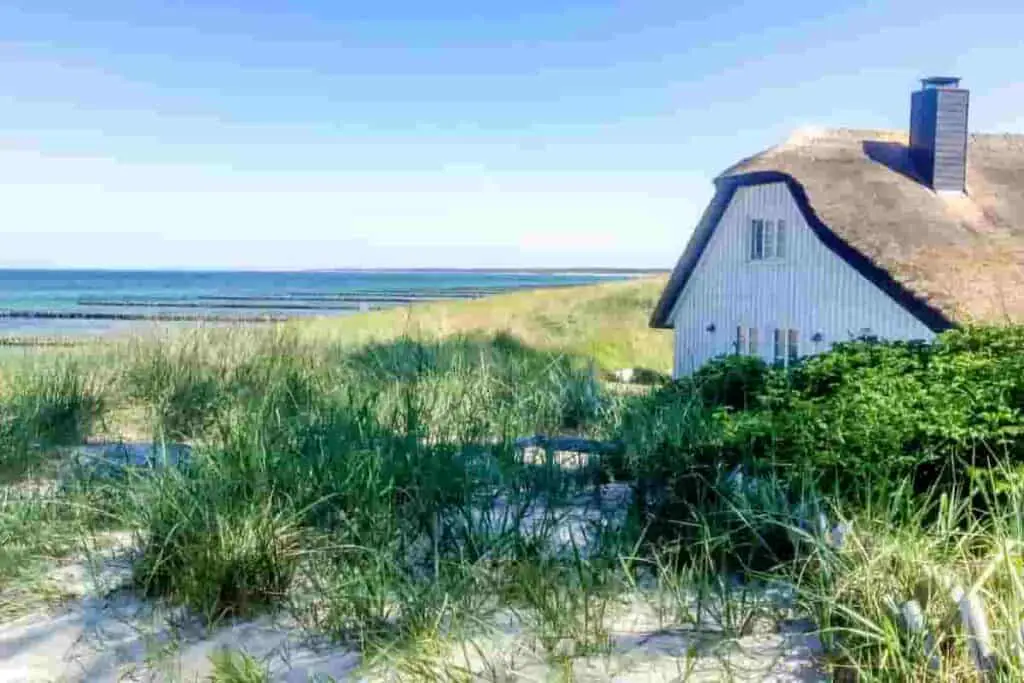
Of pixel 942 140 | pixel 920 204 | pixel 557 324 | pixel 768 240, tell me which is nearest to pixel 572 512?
pixel 920 204

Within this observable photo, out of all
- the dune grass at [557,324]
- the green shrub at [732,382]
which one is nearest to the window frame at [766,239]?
the dune grass at [557,324]

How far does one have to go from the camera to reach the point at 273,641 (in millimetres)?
3189

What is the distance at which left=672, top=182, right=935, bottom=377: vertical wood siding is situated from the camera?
15.3 meters

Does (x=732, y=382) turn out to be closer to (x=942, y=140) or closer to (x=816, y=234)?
(x=816, y=234)

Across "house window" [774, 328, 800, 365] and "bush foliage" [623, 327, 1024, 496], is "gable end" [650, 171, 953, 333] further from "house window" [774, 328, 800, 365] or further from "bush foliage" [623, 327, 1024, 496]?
"bush foliage" [623, 327, 1024, 496]

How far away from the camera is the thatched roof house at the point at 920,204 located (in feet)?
45.0

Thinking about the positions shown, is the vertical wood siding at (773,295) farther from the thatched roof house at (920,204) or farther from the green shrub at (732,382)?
the green shrub at (732,382)

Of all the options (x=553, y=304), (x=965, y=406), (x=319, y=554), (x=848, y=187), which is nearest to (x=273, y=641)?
(x=319, y=554)

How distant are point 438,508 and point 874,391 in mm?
2622

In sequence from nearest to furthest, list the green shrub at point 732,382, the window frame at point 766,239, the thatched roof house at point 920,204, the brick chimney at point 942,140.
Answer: the green shrub at point 732,382, the thatched roof house at point 920,204, the brick chimney at point 942,140, the window frame at point 766,239

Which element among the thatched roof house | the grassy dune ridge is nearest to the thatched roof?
the thatched roof house

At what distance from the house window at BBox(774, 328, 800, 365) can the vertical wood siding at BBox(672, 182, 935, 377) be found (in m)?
0.12

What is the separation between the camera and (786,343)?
1722 centimetres

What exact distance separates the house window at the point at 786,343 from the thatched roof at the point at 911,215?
217 cm
